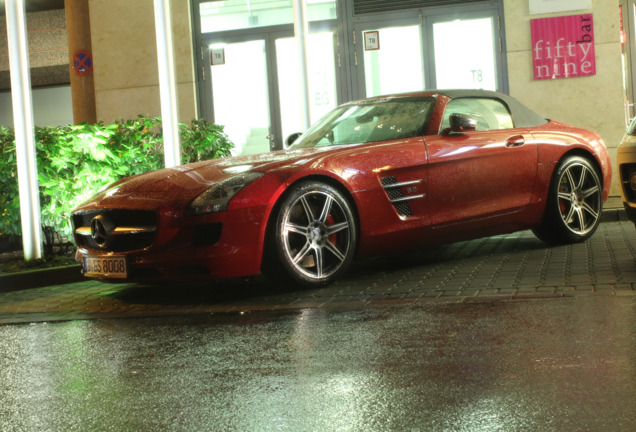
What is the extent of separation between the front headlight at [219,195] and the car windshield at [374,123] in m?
1.39

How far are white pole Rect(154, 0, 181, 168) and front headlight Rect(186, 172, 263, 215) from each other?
10.9 ft

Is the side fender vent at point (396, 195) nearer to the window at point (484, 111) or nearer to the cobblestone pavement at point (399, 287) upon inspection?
the cobblestone pavement at point (399, 287)

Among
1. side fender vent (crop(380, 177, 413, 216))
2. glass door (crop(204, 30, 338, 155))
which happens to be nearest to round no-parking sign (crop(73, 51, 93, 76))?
glass door (crop(204, 30, 338, 155))

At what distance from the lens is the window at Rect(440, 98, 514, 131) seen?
775 cm

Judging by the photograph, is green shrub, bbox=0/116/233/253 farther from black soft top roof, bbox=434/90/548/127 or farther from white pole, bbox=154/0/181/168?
black soft top roof, bbox=434/90/548/127

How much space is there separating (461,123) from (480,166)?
0.40m

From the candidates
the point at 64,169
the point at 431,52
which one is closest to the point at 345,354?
the point at 64,169

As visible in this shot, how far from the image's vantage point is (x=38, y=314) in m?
6.41

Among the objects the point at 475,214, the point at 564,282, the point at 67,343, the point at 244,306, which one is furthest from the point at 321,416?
the point at 475,214

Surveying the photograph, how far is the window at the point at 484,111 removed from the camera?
775cm

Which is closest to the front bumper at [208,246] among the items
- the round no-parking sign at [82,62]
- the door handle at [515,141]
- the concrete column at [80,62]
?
the door handle at [515,141]

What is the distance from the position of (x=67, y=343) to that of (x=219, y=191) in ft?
5.01

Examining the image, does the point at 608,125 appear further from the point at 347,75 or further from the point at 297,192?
the point at 297,192

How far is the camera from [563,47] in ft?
43.7
